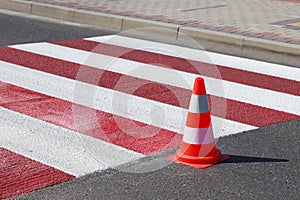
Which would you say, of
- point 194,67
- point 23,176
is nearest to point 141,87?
point 194,67

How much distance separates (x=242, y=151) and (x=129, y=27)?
231 inches

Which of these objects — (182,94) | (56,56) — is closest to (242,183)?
(182,94)

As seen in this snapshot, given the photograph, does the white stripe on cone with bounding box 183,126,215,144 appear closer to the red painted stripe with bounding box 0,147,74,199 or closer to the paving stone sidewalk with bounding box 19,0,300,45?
the red painted stripe with bounding box 0,147,74,199

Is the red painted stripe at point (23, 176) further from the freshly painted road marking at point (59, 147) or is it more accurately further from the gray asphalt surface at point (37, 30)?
the gray asphalt surface at point (37, 30)

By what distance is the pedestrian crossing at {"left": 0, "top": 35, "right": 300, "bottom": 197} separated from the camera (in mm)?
5805

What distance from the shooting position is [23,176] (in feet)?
16.6

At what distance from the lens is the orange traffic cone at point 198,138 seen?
540 centimetres

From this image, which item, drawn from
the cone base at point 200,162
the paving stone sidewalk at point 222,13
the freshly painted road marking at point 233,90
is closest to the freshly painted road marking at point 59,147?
the cone base at point 200,162

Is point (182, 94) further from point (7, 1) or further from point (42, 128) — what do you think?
point (7, 1)

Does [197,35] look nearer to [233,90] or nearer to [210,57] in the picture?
[210,57]

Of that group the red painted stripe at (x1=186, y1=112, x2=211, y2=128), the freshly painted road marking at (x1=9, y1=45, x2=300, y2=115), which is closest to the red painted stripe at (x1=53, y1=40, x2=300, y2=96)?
the freshly painted road marking at (x1=9, y1=45, x2=300, y2=115)

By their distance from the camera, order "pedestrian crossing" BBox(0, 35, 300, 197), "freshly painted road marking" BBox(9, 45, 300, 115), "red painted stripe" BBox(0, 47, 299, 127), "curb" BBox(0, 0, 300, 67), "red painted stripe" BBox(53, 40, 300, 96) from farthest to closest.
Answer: "curb" BBox(0, 0, 300, 67), "red painted stripe" BBox(53, 40, 300, 96), "freshly painted road marking" BBox(9, 45, 300, 115), "red painted stripe" BBox(0, 47, 299, 127), "pedestrian crossing" BBox(0, 35, 300, 197)

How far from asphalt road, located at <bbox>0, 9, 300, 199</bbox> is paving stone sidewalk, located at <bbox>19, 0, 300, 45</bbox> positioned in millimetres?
4136

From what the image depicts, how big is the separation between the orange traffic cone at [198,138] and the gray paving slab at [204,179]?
8cm
